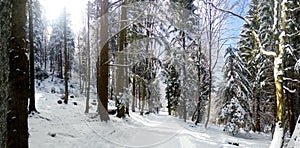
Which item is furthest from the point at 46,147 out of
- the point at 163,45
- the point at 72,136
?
the point at 163,45

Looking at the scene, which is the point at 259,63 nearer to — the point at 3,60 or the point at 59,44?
the point at 3,60

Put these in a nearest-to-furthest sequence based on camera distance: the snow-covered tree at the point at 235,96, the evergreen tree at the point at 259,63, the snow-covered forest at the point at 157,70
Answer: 1. the snow-covered forest at the point at 157,70
2. the snow-covered tree at the point at 235,96
3. the evergreen tree at the point at 259,63

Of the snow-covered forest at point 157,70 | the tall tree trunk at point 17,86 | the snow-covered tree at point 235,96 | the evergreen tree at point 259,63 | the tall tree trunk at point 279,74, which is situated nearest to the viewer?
the tall tree trunk at point 17,86

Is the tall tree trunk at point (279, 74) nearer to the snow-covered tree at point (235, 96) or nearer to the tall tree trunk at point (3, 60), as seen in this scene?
the tall tree trunk at point (3, 60)

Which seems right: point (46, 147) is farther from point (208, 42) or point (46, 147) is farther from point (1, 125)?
point (208, 42)

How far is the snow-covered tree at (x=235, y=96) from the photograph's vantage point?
14.6 m

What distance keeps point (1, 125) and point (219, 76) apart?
1764cm

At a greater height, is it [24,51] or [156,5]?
[156,5]

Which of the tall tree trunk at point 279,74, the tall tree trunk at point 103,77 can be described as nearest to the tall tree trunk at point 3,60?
the tall tree trunk at point 279,74

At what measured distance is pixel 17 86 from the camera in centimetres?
433

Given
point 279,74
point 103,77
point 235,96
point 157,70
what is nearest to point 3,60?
point 279,74

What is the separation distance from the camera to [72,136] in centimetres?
726

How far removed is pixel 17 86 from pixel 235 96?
13708 mm

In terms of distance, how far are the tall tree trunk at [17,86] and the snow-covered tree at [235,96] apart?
12.6 meters
